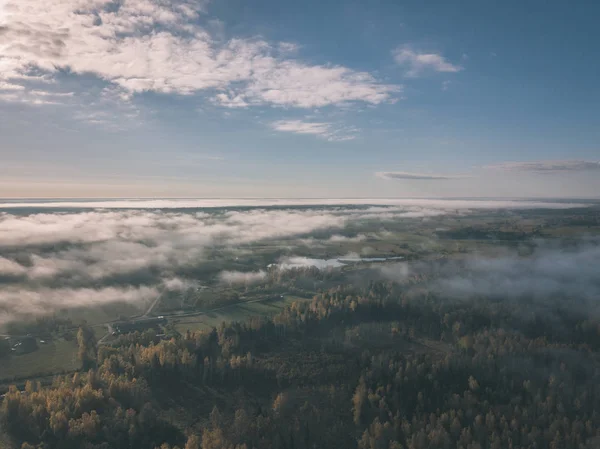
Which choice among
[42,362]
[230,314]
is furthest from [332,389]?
[42,362]

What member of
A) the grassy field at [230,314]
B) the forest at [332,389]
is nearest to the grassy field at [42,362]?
the forest at [332,389]

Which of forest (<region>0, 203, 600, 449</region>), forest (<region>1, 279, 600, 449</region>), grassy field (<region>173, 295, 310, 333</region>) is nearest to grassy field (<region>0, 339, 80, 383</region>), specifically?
forest (<region>0, 203, 600, 449</region>)

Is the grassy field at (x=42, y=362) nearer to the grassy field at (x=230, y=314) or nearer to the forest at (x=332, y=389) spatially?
the forest at (x=332, y=389)

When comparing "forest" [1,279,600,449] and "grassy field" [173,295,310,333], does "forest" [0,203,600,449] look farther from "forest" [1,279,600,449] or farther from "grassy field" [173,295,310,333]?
"grassy field" [173,295,310,333]

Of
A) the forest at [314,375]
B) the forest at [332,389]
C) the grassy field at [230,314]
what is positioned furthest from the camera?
the grassy field at [230,314]

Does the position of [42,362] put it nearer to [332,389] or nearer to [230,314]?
[230,314]

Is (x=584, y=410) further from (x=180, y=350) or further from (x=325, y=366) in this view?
(x=180, y=350)
